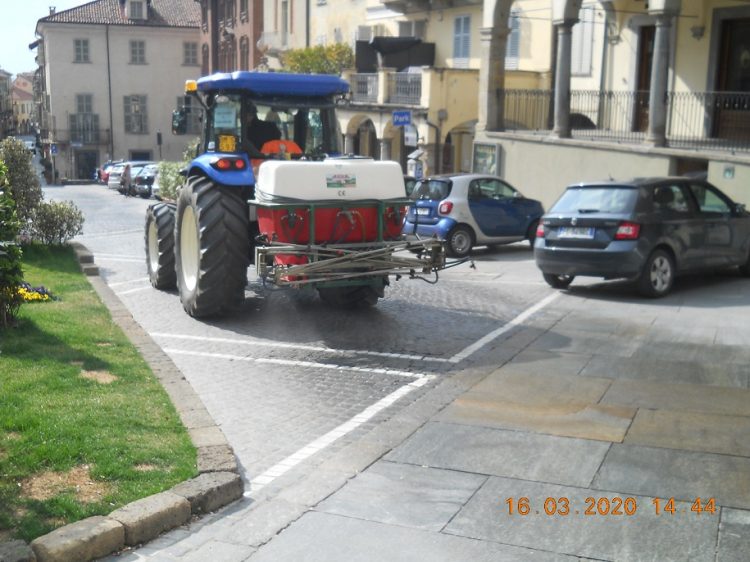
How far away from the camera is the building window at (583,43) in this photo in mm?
25219

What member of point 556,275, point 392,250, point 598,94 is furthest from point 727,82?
point 392,250

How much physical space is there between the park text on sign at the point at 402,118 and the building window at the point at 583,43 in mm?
4715

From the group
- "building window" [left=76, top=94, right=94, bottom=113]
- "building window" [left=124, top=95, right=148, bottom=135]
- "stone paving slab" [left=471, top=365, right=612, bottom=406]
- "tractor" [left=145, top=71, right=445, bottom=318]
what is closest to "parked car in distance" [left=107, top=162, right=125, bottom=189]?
"building window" [left=124, top=95, right=148, bottom=135]

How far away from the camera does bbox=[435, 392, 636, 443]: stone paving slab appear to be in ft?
22.9

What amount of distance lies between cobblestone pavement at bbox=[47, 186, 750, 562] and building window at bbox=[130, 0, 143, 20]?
58048mm

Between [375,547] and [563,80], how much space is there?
19355 mm

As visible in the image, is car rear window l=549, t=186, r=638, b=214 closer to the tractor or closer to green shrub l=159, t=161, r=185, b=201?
the tractor

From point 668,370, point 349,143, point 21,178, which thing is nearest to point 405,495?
point 668,370

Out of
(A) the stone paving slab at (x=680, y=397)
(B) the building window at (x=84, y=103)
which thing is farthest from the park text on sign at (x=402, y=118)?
(B) the building window at (x=84, y=103)

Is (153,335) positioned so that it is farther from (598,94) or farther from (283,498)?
(598,94)

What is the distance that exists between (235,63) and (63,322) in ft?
158

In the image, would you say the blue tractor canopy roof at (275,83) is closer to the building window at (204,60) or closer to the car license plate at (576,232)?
the car license plate at (576,232)

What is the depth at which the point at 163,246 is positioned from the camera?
44.1ft

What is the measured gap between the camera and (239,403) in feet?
25.9
